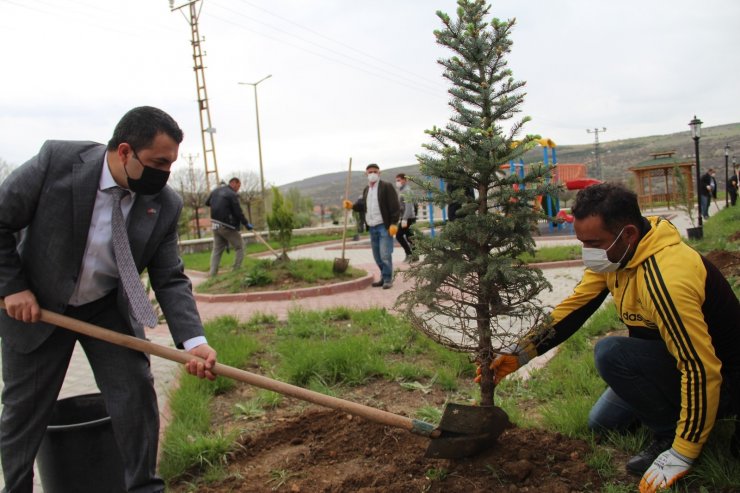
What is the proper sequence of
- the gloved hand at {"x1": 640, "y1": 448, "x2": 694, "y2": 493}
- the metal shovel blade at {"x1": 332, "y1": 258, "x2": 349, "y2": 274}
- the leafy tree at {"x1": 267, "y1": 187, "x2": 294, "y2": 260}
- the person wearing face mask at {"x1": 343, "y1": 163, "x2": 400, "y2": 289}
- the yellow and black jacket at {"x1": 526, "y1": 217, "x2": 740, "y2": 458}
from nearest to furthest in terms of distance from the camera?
the yellow and black jacket at {"x1": 526, "y1": 217, "x2": 740, "y2": 458} → the gloved hand at {"x1": 640, "y1": 448, "x2": 694, "y2": 493} → the person wearing face mask at {"x1": 343, "y1": 163, "x2": 400, "y2": 289} → the metal shovel blade at {"x1": 332, "y1": 258, "x2": 349, "y2": 274} → the leafy tree at {"x1": 267, "y1": 187, "x2": 294, "y2": 260}

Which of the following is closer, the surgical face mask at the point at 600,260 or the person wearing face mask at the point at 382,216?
the surgical face mask at the point at 600,260

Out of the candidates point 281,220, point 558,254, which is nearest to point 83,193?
point 281,220

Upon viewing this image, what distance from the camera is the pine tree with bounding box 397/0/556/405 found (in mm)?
2602

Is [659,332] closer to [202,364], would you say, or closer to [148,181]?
[202,364]

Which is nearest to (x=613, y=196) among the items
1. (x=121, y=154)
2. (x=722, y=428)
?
(x=722, y=428)

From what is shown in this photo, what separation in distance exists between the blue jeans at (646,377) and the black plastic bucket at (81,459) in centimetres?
241

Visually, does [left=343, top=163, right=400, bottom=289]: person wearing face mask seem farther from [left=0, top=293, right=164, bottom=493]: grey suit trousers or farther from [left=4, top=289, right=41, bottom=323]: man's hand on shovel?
[left=4, top=289, right=41, bottom=323]: man's hand on shovel

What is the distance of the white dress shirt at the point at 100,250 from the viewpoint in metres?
2.53

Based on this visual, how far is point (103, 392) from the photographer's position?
8.73ft

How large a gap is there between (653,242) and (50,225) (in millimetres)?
2569

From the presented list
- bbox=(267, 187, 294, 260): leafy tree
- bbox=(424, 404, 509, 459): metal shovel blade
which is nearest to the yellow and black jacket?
bbox=(424, 404, 509, 459): metal shovel blade

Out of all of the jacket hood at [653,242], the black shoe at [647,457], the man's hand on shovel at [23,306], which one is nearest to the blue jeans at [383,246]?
the black shoe at [647,457]

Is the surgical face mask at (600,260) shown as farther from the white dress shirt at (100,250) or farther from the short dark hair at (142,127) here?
the white dress shirt at (100,250)

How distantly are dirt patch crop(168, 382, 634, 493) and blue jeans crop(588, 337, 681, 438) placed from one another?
0.32 meters
